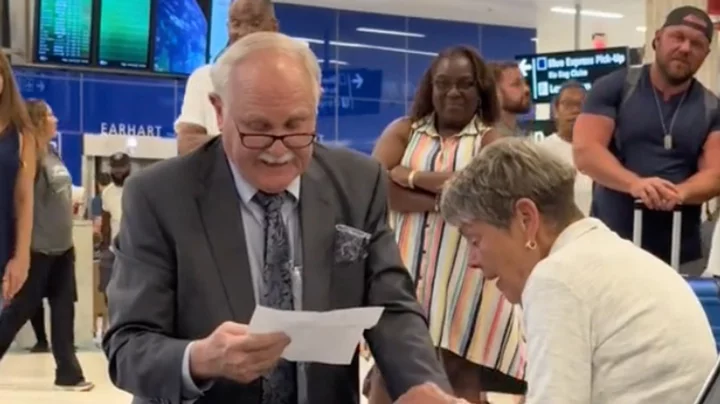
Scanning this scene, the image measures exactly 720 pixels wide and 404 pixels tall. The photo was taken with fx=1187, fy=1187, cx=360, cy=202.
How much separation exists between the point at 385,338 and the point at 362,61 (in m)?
15.0

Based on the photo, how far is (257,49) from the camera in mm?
2139

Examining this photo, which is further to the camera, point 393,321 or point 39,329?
point 39,329

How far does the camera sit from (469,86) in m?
3.80

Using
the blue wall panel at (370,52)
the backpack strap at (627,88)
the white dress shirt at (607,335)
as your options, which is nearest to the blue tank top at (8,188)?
the backpack strap at (627,88)

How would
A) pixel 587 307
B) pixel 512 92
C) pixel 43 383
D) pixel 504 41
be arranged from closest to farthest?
pixel 587 307, pixel 512 92, pixel 43 383, pixel 504 41

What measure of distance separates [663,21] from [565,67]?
199 inches

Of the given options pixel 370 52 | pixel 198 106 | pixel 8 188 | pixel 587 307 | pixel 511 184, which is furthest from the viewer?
pixel 370 52

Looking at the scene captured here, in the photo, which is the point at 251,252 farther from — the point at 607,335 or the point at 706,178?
the point at 706,178

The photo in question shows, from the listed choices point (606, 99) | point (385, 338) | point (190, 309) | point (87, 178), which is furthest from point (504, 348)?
point (87, 178)

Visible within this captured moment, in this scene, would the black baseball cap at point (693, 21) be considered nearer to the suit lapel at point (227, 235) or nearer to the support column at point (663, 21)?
the suit lapel at point (227, 235)

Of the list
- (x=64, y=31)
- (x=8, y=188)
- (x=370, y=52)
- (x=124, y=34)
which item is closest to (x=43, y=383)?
(x=8, y=188)

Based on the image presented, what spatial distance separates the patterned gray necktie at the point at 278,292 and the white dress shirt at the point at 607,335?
1.51 ft

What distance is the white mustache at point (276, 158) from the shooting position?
212 cm

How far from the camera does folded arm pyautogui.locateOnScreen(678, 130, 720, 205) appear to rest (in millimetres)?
3938
